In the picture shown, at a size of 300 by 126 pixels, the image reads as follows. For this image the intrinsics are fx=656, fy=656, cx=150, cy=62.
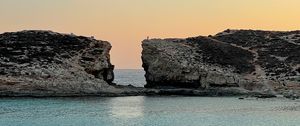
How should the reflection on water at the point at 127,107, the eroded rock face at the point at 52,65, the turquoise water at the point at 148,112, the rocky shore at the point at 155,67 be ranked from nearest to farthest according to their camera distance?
the turquoise water at the point at 148,112
the reflection on water at the point at 127,107
the eroded rock face at the point at 52,65
the rocky shore at the point at 155,67

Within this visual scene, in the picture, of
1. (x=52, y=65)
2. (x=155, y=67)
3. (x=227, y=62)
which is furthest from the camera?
(x=227, y=62)

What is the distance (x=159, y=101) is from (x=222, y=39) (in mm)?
34906

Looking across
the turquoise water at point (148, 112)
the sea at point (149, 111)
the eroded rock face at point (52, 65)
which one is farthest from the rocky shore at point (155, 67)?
the turquoise water at point (148, 112)

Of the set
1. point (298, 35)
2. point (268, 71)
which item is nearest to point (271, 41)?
point (298, 35)

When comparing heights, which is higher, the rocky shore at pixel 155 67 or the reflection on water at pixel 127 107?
Result: the rocky shore at pixel 155 67

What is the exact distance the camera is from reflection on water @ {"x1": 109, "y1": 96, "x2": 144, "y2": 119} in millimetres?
64388

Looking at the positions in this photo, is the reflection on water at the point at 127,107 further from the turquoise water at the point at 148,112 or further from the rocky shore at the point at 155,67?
the rocky shore at the point at 155,67

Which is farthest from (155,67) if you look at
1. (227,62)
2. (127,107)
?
(127,107)

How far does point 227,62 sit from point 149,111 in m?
35.2

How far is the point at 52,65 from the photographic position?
292 ft

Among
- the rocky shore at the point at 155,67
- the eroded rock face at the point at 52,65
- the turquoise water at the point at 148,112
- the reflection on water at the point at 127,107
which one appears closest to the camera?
the turquoise water at the point at 148,112

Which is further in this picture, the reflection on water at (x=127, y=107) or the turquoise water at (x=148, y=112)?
the reflection on water at (x=127, y=107)

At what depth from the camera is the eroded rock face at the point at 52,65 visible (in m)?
82.3

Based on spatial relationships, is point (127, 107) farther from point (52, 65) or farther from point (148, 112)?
point (52, 65)
